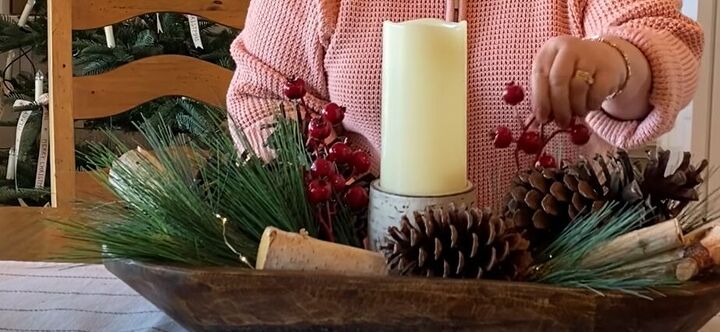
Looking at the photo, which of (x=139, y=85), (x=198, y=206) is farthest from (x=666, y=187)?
(x=139, y=85)

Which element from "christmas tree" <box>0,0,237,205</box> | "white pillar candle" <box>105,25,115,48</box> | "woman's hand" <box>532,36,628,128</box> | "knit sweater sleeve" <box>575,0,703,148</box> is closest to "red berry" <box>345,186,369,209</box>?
"woman's hand" <box>532,36,628,128</box>

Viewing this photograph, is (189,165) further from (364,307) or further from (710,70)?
(710,70)

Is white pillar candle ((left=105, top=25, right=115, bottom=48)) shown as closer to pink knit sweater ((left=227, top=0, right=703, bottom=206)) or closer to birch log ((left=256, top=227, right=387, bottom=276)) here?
pink knit sweater ((left=227, top=0, right=703, bottom=206))

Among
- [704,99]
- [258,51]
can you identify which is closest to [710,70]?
[704,99]

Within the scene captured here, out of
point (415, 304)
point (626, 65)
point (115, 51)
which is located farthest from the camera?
point (115, 51)

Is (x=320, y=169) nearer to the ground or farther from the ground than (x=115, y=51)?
farther from the ground

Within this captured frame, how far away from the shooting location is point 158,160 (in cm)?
53

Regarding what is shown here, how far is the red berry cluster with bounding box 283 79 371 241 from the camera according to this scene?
0.52m

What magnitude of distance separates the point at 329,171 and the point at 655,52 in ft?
0.94

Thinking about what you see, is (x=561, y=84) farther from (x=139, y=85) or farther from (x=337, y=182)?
(x=139, y=85)

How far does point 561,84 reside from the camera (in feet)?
1.71

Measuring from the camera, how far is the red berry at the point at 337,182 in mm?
524

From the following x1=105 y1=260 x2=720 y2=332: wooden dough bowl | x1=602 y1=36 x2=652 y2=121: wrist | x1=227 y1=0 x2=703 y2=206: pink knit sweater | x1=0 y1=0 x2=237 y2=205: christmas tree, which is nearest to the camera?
x1=105 y1=260 x2=720 y2=332: wooden dough bowl

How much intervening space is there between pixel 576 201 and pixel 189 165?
0.22 metres
